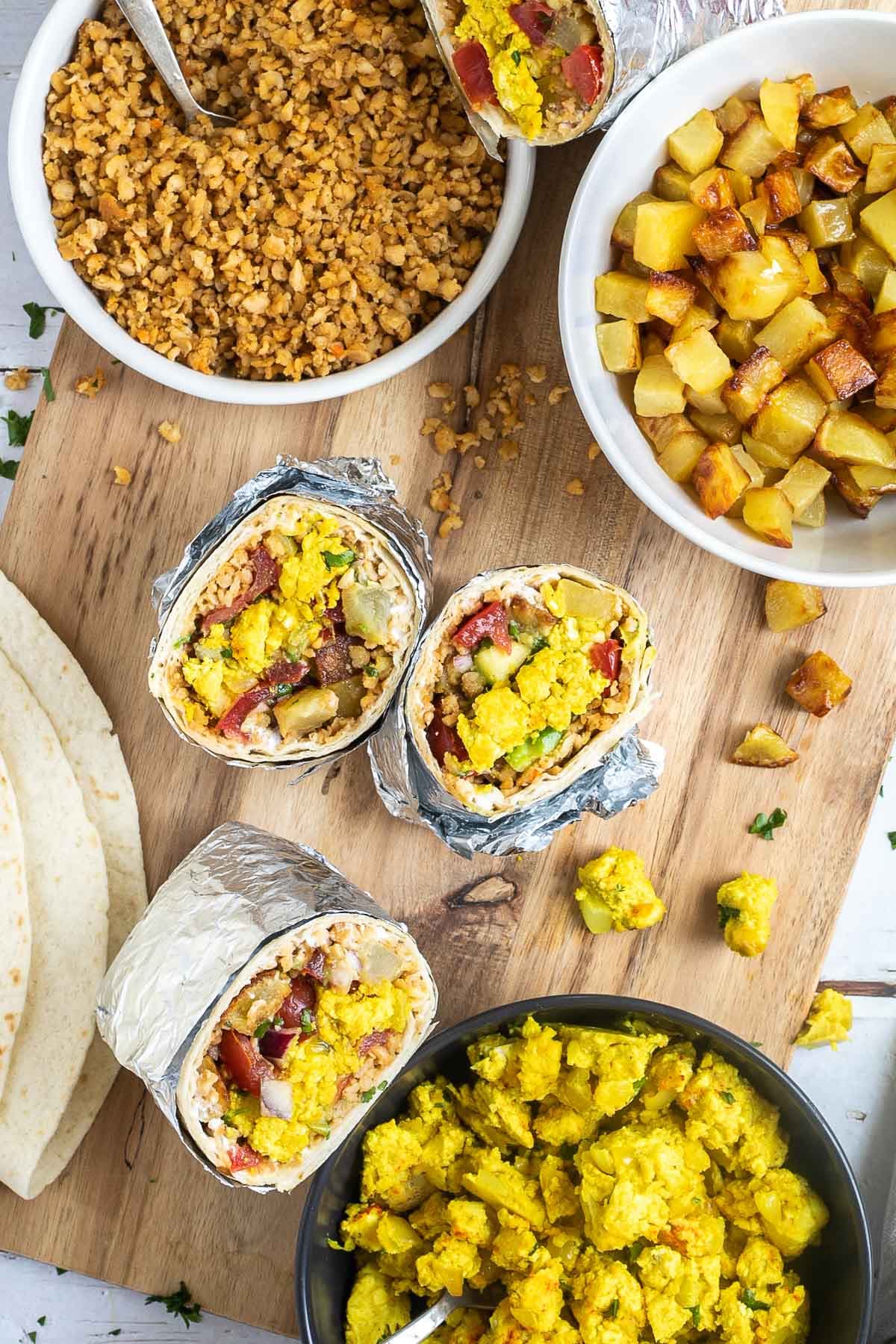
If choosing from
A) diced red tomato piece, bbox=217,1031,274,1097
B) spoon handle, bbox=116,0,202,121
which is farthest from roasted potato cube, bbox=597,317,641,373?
diced red tomato piece, bbox=217,1031,274,1097

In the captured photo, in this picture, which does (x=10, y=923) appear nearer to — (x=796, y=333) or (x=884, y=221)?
(x=796, y=333)

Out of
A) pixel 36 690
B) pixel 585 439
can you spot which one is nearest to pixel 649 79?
pixel 585 439

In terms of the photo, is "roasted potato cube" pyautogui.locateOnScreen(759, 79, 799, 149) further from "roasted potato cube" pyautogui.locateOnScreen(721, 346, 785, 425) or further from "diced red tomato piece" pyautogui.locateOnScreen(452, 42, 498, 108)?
"diced red tomato piece" pyautogui.locateOnScreen(452, 42, 498, 108)

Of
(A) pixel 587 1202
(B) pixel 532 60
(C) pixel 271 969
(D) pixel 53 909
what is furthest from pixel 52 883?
(B) pixel 532 60

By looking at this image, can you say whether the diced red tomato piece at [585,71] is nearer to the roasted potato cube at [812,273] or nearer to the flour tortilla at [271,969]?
the roasted potato cube at [812,273]

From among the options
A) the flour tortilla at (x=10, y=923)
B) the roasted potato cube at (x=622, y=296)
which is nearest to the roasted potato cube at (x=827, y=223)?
the roasted potato cube at (x=622, y=296)
